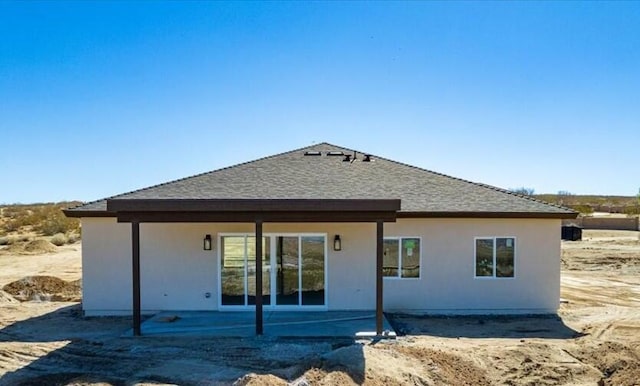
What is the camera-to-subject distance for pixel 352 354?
28.2ft

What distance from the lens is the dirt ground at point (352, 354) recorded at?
8242mm

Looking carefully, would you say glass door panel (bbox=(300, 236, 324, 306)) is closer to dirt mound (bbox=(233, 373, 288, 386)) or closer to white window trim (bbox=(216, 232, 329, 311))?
white window trim (bbox=(216, 232, 329, 311))

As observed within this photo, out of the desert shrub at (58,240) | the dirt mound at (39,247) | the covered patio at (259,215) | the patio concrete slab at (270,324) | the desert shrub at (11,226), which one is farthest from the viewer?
the desert shrub at (11,226)

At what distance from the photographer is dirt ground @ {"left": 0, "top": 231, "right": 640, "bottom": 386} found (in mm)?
8242

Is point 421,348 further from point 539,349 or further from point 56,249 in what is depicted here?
point 56,249

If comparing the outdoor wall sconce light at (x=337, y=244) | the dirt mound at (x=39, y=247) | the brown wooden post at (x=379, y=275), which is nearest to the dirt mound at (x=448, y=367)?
the brown wooden post at (x=379, y=275)

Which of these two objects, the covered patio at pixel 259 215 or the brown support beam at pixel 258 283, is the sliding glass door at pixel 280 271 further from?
the brown support beam at pixel 258 283

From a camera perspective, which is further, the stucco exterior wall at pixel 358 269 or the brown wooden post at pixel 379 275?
the stucco exterior wall at pixel 358 269

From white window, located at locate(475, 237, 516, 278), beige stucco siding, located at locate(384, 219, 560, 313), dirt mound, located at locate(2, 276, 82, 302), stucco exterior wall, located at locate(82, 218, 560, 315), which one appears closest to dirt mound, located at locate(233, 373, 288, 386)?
stucco exterior wall, located at locate(82, 218, 560, 315)

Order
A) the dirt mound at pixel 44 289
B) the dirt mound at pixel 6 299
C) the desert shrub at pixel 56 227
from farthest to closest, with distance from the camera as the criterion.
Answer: the desert shrub at pixel 56 227, the dirt mound at pixel 44 289, the dirt mound at pixel 6 299

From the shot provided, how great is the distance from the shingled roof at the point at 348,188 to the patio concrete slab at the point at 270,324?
298cm

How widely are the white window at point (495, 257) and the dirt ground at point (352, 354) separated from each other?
1182 mm

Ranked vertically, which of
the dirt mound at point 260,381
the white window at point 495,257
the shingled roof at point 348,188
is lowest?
the dirt mound at point 260,381

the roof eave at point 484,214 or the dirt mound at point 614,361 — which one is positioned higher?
the roof eave at point 484,214
